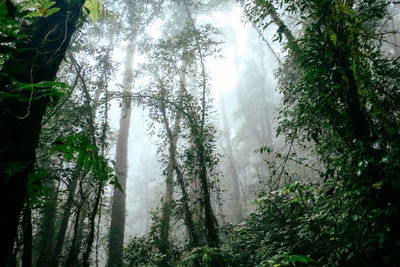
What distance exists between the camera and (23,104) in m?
1.21

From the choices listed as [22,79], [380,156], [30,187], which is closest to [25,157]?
[22,79]

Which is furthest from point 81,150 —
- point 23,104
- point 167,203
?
point 167,203

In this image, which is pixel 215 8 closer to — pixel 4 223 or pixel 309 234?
pixel 309 234

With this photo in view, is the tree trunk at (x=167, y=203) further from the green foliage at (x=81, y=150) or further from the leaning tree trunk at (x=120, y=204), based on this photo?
the green foliage at (x=81, y=150)

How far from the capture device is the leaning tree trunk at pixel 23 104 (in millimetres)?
1028

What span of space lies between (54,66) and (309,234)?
3480mm

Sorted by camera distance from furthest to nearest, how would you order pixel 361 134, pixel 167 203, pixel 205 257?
1. pixel 167 203
2. pixel 205 257
3. pixel 361 134

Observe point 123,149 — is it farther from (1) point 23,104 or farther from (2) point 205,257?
(1) point 23,104

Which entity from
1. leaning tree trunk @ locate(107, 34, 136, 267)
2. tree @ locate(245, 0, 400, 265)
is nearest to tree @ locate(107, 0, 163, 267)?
leaning tree trunk @ locate(107, 34, 136, 267)

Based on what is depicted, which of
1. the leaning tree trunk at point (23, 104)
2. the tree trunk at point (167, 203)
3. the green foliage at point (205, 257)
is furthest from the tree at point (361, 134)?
the tree trunk at point (167, 203)

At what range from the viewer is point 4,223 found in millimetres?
1005

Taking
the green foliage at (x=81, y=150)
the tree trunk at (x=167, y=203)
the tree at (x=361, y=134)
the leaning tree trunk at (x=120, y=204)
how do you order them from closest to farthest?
the green foliage at (x=81, y=150), the tree at (x=361, y=134), the tree trunk at (x=167, y=203), the leaning tree trunk at (x=120, y=204)

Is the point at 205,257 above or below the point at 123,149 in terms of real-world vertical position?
below

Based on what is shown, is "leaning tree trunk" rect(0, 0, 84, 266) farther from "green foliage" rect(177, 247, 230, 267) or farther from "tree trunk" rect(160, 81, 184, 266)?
"tree trunk" rect(160, 81, 184, 266)
